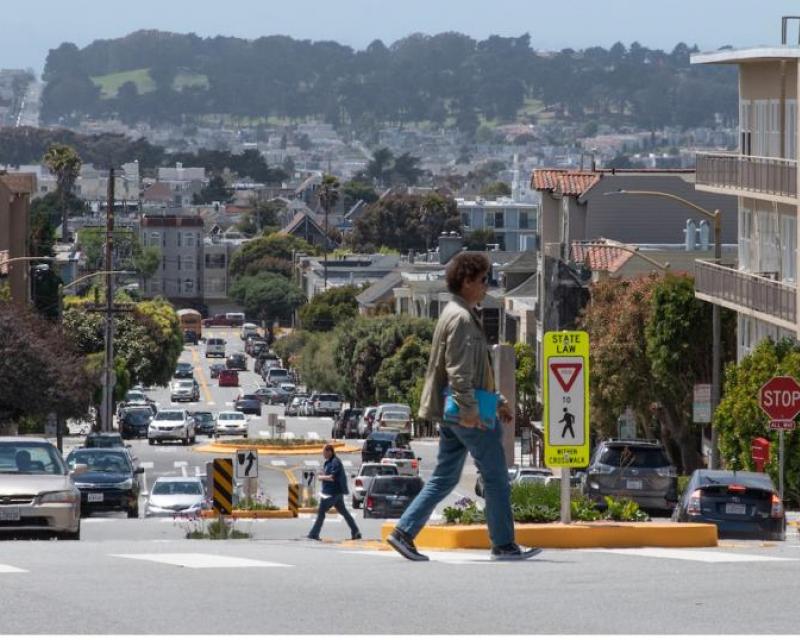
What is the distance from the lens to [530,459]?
74.1 metres

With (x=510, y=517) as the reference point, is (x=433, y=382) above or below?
above

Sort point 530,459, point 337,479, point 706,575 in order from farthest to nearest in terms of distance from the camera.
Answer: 1. point 530,459
2. point 337,479
3. point 706,575

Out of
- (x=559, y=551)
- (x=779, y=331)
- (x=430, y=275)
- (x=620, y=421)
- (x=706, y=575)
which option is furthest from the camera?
(x=430, y=275)

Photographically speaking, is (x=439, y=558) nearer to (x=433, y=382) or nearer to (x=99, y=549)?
(x=433, y=382)

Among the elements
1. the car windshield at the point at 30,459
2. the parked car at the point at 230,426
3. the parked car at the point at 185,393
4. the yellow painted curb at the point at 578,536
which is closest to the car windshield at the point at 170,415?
the parked car at the point at 230,426

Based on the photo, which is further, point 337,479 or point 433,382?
point 337,479

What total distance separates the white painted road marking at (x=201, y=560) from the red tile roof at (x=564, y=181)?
6407 centimetres

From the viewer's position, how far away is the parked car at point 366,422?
85.2m

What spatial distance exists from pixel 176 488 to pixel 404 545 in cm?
2677

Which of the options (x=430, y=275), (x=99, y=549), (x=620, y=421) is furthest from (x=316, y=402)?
(x=99, y=549)

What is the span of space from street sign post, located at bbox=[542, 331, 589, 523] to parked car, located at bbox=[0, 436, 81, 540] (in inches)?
320

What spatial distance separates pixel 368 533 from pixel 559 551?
58.9 ft

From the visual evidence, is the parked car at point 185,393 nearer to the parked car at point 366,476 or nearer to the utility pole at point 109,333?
the utility pole at point 109,333

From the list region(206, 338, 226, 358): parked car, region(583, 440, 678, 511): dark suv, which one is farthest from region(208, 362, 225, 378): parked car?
region(583, 440, 678, 511): dark suv
